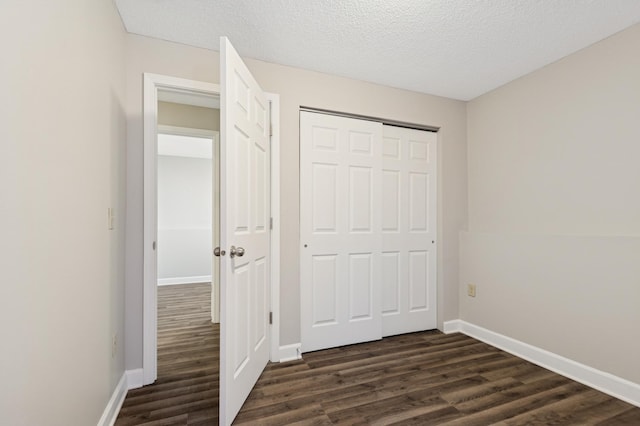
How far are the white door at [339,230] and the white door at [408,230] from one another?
13cm

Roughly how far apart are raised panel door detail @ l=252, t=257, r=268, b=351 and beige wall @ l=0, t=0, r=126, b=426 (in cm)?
83

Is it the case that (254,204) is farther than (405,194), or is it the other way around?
(405,194)

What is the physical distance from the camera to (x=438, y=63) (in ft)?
7.81

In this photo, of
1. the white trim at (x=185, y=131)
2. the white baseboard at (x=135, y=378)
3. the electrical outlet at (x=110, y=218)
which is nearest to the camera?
the electrical outlet at (x=110, y=218)

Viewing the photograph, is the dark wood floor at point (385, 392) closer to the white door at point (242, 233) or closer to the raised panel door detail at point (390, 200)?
the white door at point (242, 233)

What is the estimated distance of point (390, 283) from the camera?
290cm

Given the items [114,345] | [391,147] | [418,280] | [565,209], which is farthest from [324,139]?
[114,345]

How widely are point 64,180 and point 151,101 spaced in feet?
3.68

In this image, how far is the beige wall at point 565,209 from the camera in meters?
1.93

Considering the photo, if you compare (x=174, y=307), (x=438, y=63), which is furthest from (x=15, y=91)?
(x=174, y=307)

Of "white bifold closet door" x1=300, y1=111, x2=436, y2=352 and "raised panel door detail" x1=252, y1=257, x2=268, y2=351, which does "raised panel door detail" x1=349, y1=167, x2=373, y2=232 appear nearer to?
"white bifold closet door" x1=300, y1=111, x2=436, y2=352

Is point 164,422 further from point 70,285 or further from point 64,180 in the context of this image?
point 64,180

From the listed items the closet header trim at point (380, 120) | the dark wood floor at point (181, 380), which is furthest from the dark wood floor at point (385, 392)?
Result: the closet header trim at point (380, 120)

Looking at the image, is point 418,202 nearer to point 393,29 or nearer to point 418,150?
point 418,150
